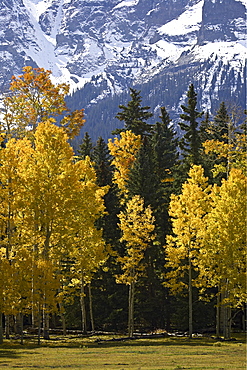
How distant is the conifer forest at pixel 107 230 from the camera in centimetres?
3612

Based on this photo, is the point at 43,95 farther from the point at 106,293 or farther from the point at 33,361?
the point at 33,361

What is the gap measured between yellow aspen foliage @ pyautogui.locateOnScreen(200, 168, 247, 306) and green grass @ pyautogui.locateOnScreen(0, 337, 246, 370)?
406cm

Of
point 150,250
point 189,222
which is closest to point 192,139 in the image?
point 150,250

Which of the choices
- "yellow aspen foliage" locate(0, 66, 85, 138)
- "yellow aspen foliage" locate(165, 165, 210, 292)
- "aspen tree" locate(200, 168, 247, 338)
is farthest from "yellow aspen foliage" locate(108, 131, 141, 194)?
"aspen tree" locate(200, 168, 247, 338)

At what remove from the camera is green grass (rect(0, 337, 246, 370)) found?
2511 cm

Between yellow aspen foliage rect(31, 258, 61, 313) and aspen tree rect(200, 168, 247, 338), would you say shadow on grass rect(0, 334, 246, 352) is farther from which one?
aspen tree rect(200, 168, 247, 338)

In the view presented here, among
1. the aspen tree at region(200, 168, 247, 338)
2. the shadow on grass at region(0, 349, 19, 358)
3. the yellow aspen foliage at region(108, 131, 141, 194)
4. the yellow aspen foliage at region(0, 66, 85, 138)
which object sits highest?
the yellow aspen foliage at region(0, 66, 85, 138)

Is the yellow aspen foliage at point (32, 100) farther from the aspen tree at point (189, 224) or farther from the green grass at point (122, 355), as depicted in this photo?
the green grass at point (122, 355)

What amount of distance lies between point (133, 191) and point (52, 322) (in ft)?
47.8

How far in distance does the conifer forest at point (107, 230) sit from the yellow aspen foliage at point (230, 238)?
0.23 ft

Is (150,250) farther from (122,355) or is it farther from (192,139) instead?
(122,355)

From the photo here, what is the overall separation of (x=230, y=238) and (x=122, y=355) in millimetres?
13095

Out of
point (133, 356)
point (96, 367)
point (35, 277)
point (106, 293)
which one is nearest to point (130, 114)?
point (106, 293)

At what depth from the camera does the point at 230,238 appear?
40.1m
